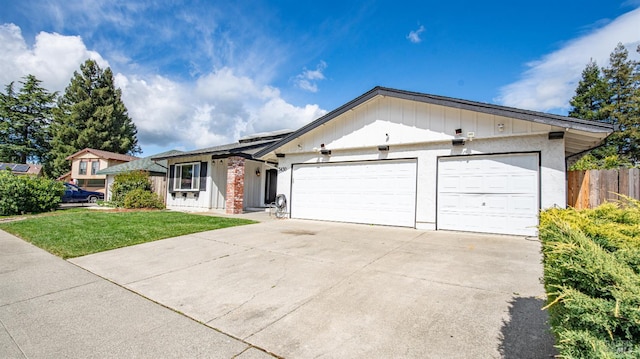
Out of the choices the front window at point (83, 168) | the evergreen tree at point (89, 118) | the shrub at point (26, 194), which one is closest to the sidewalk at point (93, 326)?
the shrub at point (26, 194)

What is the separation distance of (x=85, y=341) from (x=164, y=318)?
65cm

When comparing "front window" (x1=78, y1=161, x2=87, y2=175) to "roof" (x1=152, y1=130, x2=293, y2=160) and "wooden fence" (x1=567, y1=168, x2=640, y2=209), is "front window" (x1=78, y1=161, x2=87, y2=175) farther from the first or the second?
"wooden fence" (x1=567, y1=168, x2=640, y2=209)

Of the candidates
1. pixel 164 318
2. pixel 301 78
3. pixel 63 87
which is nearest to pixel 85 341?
pixel 164 318

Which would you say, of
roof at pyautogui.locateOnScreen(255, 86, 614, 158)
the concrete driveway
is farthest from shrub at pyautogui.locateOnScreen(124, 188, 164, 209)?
roof at pyautogui.locateOnScreen(255, 86, 614, 158)

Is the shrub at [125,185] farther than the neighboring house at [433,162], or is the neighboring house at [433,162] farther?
the shrub at [125,185]

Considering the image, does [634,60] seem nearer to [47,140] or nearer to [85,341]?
[85,341]

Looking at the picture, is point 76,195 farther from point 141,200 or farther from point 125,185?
point 141,200

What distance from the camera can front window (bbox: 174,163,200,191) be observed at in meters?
14.8

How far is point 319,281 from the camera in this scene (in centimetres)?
400

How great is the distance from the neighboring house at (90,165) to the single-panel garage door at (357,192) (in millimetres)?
30474

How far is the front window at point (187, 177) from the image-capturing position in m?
14.8

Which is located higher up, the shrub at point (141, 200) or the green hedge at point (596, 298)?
the green hedge at point (596, 298)

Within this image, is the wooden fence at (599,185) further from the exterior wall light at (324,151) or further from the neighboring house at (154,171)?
the neighboring house at (154,171)

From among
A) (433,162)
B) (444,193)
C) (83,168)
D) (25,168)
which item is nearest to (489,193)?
(444,193)
